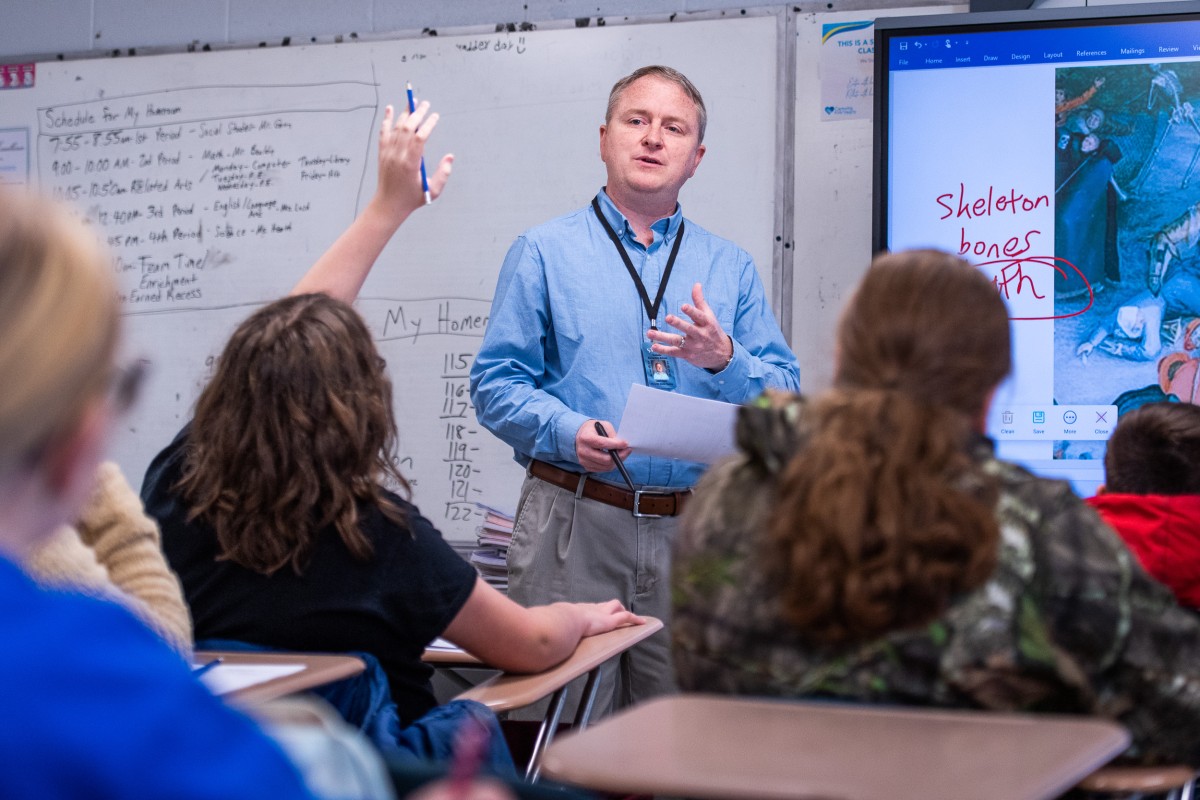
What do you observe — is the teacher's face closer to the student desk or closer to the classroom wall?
the classroom wall

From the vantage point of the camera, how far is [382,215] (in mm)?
2283

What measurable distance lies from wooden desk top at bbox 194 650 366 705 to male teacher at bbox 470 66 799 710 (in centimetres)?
107

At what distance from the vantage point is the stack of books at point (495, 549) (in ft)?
10.4

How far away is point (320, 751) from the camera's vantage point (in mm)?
848

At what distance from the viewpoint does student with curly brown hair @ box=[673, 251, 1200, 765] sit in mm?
1262

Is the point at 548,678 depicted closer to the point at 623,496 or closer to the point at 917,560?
the point at 917,560

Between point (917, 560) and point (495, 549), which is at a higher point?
point (917, 560)

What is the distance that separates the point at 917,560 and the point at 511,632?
81cm

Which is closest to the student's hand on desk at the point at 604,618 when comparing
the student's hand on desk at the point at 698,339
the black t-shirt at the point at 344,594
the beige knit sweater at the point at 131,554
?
the black t-shirt at the point at 344,594

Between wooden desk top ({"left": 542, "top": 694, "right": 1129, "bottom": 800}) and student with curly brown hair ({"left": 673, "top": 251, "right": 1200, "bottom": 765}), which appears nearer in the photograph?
wooden desk top ({"left": 542, "top": 694, "right": 1129, "bottom": 800})

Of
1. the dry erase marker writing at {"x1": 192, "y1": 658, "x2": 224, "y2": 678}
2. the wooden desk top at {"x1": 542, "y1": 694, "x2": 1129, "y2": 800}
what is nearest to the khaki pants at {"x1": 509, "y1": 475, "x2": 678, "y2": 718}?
the dry erase marker writing at {"x1": 192, "y1": 658, "x2": 224, "y2": 678}

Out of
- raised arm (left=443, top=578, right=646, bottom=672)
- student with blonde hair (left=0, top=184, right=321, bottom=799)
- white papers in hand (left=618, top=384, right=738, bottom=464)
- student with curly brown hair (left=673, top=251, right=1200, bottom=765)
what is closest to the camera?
student with blonde hair (left=0, top=184, right=321, bottom=799)

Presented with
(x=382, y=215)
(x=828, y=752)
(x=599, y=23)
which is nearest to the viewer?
(x=828, y=752)

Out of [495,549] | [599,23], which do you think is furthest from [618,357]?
[599,23]
